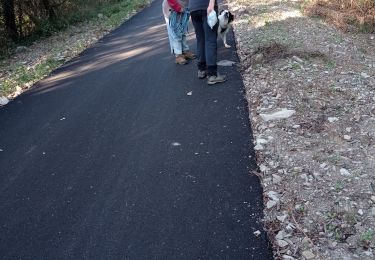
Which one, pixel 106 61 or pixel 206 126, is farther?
pixel 106 61

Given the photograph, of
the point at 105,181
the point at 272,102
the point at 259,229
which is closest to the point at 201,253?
the point at 259,229

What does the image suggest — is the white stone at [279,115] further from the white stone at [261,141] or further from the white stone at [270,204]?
the white stone at [270,204]

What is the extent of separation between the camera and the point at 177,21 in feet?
25.8

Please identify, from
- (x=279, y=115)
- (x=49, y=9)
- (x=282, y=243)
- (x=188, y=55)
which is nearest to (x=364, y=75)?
(x=279, y=115)

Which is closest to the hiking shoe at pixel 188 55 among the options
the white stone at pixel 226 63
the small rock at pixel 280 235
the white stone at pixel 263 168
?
the white stone at pixel 226 63

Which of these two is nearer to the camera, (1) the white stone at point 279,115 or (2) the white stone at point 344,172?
(2) the white stone at point 344,172

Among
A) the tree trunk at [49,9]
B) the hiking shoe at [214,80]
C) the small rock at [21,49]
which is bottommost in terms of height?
the small rock at [21,49]

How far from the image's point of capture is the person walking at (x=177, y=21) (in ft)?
25.0

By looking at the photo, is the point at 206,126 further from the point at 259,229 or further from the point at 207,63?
the point at 259,229

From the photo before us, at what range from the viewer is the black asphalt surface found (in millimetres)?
3461

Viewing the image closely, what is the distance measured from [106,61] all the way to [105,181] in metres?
5.46

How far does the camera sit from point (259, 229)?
3.36 meters

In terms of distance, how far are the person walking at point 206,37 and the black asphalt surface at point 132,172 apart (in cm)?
24

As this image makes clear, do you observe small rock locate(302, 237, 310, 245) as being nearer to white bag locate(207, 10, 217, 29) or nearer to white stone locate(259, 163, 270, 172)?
white stone locate(259, 163, 270, 172)
